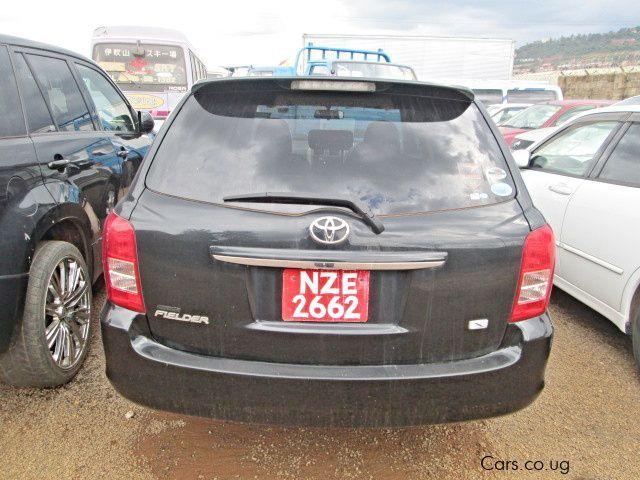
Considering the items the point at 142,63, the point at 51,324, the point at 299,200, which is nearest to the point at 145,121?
the point at 51,324

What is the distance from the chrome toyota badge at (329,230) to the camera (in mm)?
1704

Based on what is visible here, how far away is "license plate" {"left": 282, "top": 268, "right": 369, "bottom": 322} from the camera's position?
173cm

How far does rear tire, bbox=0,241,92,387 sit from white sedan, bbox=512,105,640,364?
3.15 meters

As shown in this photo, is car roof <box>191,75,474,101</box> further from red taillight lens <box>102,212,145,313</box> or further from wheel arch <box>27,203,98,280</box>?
wheel arch <box>27,203,98,280</box>

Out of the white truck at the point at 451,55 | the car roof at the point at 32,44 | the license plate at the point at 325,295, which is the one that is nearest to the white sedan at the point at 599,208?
the license plate at the point at 325,295

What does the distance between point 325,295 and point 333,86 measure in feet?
2.88

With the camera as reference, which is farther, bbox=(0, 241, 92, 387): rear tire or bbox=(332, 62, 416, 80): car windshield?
bbox=(332, 62, 416, 80): car windshield

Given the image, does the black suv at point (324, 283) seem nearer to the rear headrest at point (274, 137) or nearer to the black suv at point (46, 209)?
the rear headrest at point (274, 137)

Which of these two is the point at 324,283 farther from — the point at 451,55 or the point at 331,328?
the point at 451,55

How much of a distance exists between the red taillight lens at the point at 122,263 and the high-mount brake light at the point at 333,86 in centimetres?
88

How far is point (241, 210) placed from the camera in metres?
1.79

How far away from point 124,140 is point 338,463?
10.3ft

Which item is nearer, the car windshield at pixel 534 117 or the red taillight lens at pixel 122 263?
the red taillight lens at pixel 122 263

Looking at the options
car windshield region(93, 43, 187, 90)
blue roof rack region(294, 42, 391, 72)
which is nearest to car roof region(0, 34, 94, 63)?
car windshield region(93, 43, 187, 90)
